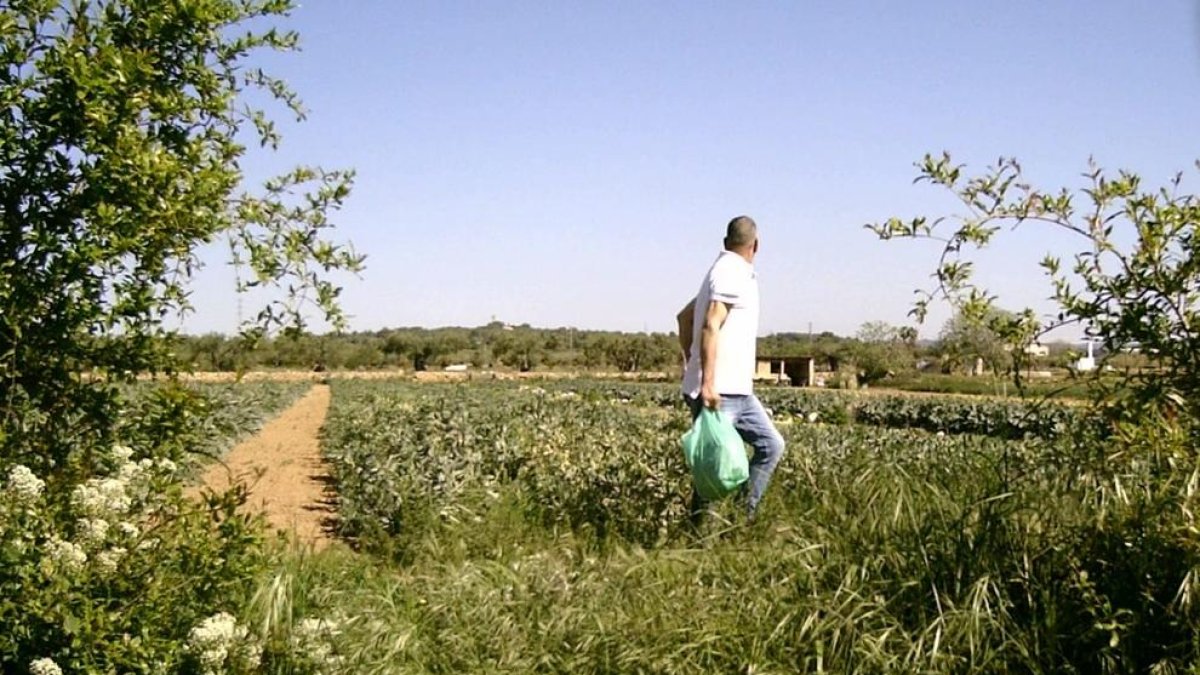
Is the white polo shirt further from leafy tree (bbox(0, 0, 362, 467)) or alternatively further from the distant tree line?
the distant tree line

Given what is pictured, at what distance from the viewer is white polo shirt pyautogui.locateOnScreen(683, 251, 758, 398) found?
5336 millimetres

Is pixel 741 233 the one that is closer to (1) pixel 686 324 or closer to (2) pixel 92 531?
(1) pixel 686 324

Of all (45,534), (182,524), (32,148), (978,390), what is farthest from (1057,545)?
(978,390)

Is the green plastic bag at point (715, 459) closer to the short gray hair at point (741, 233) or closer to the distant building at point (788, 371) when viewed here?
the short gray hair at point (741, 233)

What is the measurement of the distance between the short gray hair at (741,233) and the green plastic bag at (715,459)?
105cm

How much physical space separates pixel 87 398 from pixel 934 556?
3.07 metres

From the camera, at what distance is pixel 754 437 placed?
542cm

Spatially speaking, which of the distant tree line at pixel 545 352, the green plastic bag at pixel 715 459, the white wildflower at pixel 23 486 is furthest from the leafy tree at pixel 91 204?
the distant tree line at pixel 545 352

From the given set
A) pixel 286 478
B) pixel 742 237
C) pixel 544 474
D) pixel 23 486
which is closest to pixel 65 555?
pixel 23 486

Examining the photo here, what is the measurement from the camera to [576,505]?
6.21 meters

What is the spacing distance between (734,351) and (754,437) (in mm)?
492

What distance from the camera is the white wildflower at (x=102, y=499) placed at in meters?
2.87

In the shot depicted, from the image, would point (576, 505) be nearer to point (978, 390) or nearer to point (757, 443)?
point (757, 443)

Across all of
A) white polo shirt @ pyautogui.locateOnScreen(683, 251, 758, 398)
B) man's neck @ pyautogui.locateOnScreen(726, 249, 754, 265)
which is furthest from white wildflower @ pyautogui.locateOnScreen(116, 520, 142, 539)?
man's neck @ pyautogui.locateOnScreen(726, 249, 754, 265)
